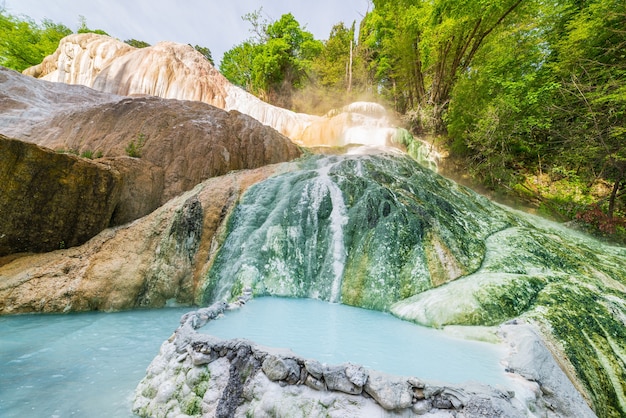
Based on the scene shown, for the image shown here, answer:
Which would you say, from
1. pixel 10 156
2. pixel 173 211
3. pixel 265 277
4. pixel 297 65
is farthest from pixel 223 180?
pixel 297 65

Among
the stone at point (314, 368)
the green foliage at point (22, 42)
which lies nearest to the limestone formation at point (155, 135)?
the stone at point (314, 368)

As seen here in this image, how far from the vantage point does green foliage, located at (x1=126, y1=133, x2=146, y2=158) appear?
326 inches

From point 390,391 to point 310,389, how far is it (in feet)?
2.11

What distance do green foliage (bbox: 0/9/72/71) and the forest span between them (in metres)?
0.12

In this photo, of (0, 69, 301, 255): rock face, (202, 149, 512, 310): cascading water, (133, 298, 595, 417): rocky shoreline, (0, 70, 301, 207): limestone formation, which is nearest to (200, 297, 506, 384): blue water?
(133, 298, 595, 417): rocky shoreline

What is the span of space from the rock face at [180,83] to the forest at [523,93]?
3267 mm

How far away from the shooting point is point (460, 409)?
75.8 inches

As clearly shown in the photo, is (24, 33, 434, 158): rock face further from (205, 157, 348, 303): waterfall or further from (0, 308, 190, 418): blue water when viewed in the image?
(0, 308, 190, 418): blue water

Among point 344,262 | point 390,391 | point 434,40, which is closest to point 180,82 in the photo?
point 434,40

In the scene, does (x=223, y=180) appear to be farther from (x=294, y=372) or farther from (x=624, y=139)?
(x=624, y=139)

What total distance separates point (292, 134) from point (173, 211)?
40.0 feet

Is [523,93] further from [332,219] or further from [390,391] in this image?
[390,391]

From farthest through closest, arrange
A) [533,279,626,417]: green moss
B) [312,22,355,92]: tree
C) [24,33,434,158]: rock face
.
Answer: [312,22,355,92]: tree → [24,33,434,158]: rock face → [533,279,626,417]: green moss

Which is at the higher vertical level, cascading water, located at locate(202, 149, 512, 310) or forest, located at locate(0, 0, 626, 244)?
forest, located at locate(0, 0, 626, 244)
